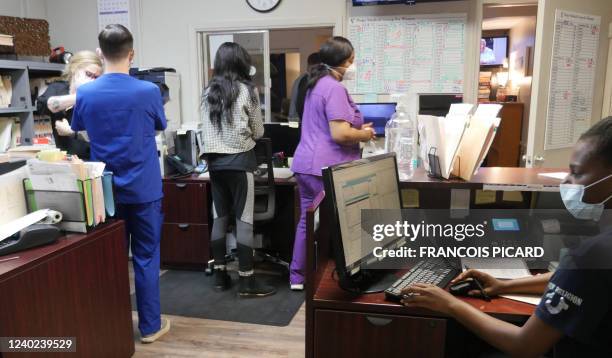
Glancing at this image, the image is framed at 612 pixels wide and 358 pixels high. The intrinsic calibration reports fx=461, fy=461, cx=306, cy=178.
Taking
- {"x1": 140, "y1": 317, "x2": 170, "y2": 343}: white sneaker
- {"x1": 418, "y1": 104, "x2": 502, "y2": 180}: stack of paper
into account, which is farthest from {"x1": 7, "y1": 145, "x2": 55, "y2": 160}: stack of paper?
{"x1": 418, "y1": 104, "x2": 502, "y2": 180}: stack of paper

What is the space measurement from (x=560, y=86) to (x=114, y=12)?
11.9 ft

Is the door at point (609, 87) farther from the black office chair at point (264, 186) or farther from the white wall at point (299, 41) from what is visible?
the white wall at point (299, 41)

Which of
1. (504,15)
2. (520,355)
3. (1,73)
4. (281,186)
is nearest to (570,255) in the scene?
(520,355)

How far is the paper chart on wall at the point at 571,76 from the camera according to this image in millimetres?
2623

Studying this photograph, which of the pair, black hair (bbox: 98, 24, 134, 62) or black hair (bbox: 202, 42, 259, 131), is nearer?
black hair (bbox: 98, 24, 134, 62)

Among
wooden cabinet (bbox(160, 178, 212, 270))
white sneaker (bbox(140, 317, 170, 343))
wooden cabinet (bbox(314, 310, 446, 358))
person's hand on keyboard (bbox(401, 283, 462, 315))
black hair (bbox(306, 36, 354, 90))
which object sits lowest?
white sneaker (bbox(140, 317, 170, 343))

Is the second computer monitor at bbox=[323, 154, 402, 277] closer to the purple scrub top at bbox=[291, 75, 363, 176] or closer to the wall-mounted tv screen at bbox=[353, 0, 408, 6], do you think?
the purple scrub top at bbox=[291, 75, 363, 176]

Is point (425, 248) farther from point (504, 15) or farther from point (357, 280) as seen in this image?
→ point (504, 15)

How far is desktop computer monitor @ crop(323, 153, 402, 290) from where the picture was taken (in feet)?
4.17

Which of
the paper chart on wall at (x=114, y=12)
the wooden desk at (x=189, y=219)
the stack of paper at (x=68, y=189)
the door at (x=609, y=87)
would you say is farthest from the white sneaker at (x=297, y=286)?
the paper chart on wall at (x=114, y=12)

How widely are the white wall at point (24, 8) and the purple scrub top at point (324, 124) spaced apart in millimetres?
3038

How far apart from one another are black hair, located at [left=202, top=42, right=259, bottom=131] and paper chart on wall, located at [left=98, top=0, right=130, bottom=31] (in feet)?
6.16

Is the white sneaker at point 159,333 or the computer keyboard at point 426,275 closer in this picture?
the computer keyboard at point 426,275

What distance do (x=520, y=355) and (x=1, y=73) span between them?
4042 mm
